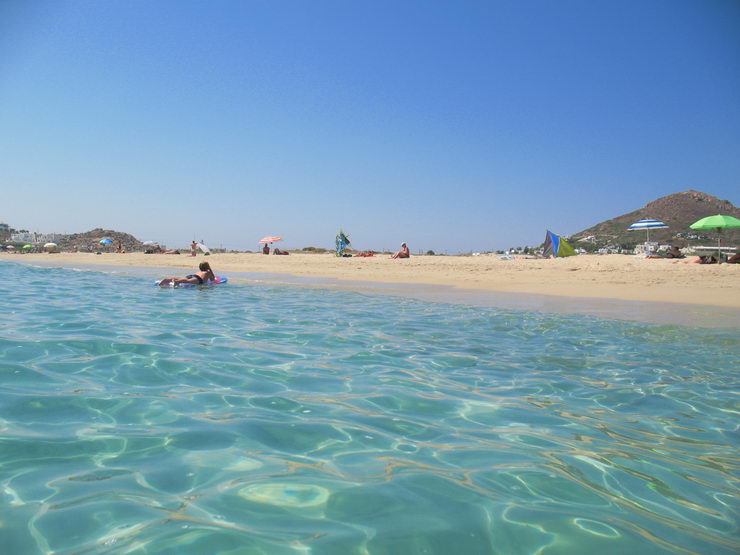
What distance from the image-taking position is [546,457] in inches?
103

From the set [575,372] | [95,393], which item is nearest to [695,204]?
[575,372]

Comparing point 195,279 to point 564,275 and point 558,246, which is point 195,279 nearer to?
point 564,275

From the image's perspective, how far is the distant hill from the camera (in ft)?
113

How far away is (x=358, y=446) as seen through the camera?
2693 mm

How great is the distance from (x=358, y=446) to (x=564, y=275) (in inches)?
597

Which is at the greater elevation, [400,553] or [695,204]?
[695,204]

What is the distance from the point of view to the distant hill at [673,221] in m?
34.6

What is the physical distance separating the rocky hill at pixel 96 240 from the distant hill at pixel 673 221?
47.4 m

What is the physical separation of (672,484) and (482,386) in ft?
6.02

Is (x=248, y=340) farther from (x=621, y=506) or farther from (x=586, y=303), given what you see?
(x=586, y=303)

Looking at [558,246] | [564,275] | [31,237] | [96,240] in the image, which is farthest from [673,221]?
[31,237]

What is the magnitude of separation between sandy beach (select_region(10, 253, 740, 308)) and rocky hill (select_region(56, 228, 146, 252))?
31.8 meters

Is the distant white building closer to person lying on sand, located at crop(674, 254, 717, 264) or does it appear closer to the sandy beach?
the sandy beach

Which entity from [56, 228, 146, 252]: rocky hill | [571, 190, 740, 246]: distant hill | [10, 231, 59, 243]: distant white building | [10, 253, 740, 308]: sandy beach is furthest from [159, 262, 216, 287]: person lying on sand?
[10, 231, 59, 243]: distant white building
